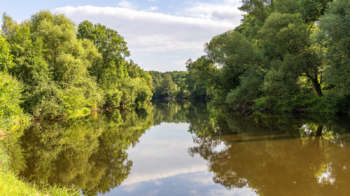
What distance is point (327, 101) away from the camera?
868 inches

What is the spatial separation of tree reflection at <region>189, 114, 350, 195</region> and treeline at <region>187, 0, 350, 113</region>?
664 centimetres

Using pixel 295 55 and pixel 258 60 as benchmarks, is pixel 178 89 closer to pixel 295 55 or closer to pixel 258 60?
pixel 258 60

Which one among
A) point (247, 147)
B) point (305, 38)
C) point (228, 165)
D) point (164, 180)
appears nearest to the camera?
point (164, 180)

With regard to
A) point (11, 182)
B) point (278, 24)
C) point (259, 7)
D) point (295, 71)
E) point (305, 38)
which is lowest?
point (11, 182)

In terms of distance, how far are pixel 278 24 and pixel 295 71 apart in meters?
5.07

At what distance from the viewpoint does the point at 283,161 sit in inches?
328

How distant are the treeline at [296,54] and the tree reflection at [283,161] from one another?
664 cm

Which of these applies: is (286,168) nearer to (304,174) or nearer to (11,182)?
(304,174)

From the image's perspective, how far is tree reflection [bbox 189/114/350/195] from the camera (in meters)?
6.24

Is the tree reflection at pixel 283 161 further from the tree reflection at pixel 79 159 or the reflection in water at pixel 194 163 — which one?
the tree reflection at pixel 79 159

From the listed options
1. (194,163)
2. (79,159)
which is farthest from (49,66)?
(194,163)

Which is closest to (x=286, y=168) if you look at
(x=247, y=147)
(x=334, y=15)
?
(x=247, y=147)

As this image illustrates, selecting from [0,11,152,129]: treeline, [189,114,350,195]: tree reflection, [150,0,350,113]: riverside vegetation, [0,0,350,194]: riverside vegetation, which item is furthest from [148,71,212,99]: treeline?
[189,114,350,195]: tree reflection

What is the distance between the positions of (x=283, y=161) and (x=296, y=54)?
16550mm
